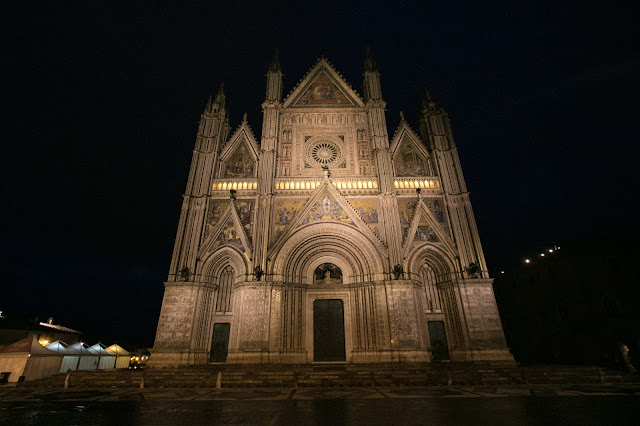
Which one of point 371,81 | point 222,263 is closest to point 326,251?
point 222,263

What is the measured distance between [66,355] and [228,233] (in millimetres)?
12759

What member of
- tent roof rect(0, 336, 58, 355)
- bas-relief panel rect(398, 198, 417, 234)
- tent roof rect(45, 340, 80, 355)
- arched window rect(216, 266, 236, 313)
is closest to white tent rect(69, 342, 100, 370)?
tent roof rect(45, 340, 80, 355)

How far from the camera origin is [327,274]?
63.1ft

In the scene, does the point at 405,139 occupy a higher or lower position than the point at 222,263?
higher

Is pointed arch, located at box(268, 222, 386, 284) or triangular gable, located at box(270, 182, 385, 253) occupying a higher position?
triangular gable, located at box(270, 182, 385, 253)

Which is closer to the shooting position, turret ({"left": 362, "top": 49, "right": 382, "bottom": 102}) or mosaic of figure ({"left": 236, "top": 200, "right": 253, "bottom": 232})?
mosaic of figure ({"left": 236, "top": 200, "right": 253, "bottom": 232})

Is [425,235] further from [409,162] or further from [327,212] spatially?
[327,212]

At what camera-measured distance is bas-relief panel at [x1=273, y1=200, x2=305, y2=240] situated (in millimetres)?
19188

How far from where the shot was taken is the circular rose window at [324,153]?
868 inches

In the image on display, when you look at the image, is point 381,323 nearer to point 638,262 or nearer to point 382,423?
point 382,423

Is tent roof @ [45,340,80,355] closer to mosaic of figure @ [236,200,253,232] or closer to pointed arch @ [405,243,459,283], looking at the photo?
mosaic of figure @ [236,200,253,232]

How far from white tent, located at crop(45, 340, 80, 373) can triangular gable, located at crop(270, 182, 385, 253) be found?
50.2 ft

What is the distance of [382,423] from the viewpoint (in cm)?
534

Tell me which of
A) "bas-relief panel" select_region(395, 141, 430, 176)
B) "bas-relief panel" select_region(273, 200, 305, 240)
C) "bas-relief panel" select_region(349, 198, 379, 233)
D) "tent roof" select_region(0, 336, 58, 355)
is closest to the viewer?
"tent roof" select_region(0, 336, 58, 355)
